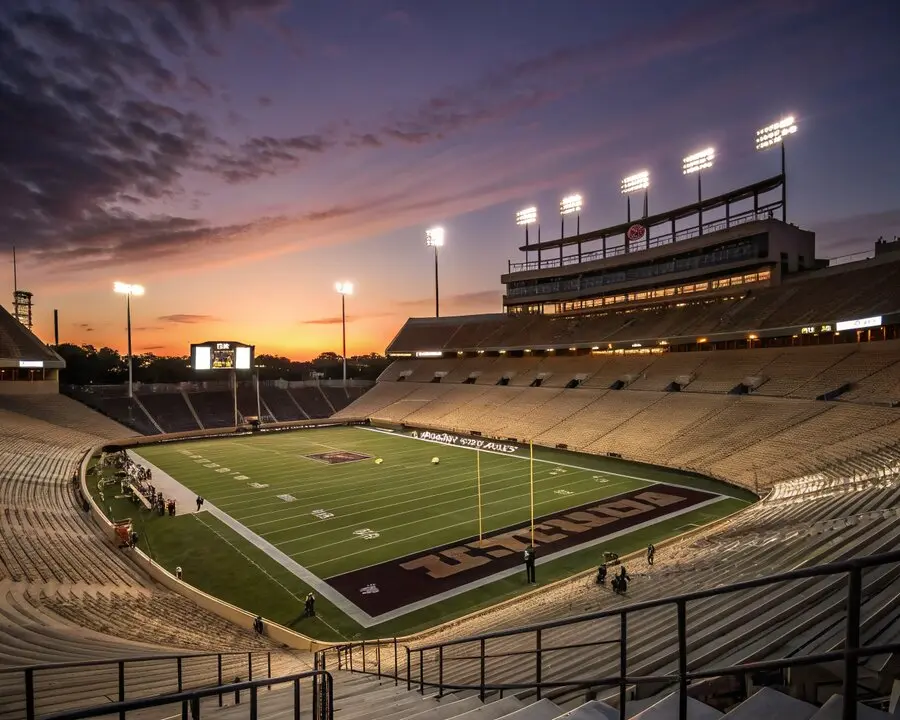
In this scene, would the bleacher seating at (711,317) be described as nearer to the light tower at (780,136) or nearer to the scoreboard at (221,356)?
the light tower at (780,136)

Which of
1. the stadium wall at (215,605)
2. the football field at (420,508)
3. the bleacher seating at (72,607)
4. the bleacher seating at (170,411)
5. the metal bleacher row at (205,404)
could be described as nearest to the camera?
the bleacher seating at (72,607)

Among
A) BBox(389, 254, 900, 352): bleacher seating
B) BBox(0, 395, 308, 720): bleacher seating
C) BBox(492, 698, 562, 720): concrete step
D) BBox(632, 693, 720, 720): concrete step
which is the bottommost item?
BBox(0, 395, 308, 720): bleacher seating

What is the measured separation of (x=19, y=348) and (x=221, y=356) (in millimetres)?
16451

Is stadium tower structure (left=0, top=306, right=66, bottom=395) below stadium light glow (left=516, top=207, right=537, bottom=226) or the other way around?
below

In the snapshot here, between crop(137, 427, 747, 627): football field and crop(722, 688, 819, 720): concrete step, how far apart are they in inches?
536

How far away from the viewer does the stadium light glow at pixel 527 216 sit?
5938 centimetres

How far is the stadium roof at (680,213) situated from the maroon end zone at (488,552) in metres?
29.3

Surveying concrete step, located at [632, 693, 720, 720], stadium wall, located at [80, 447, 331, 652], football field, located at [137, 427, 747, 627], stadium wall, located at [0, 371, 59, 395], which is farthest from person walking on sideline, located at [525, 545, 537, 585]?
stadium wall, located at [0, 371, 59, 395]

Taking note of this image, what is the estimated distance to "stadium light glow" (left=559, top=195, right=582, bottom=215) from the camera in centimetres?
5584

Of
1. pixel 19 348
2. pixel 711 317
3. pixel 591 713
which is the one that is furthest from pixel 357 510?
pixel 19 348

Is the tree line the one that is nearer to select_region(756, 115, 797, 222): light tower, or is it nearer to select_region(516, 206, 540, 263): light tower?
select_region(516, 206, 540, 263): light tower

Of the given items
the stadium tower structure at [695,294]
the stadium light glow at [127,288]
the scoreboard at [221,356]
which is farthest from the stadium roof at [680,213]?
the stadium light glow at [127,288]

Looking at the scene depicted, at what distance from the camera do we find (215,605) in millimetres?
15445

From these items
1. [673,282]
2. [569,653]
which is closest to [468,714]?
[569,653]
